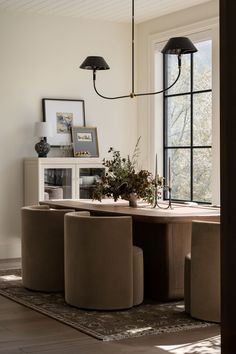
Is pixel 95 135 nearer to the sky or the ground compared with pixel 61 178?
nearer to the sky

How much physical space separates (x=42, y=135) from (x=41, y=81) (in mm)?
753

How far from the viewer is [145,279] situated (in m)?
5.12

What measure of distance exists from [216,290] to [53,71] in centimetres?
417

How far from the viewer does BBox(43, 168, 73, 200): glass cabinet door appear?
712cm

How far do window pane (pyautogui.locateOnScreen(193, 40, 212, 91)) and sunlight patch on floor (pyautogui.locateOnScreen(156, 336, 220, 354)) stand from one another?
393 centimetres

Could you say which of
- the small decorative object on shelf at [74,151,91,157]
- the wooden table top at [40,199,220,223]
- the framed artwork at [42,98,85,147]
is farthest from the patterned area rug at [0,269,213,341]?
the framed artwork at [42,98,85,147]

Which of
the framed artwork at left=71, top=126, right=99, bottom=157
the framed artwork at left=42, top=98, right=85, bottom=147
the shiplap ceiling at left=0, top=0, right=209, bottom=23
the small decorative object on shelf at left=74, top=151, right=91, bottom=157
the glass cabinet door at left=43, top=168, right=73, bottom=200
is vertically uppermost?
the shiplap ceiling at left=0, top=0, right=209, bottom=23

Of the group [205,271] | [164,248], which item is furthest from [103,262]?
[205,271]

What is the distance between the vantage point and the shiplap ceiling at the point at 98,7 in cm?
682

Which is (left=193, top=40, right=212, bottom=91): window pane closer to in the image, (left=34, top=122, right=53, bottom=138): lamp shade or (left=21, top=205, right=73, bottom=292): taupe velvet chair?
(left=34, top=122, right=53, bottom=138): lamp shade

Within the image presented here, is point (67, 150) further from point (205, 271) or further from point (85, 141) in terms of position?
point (205, 271)
